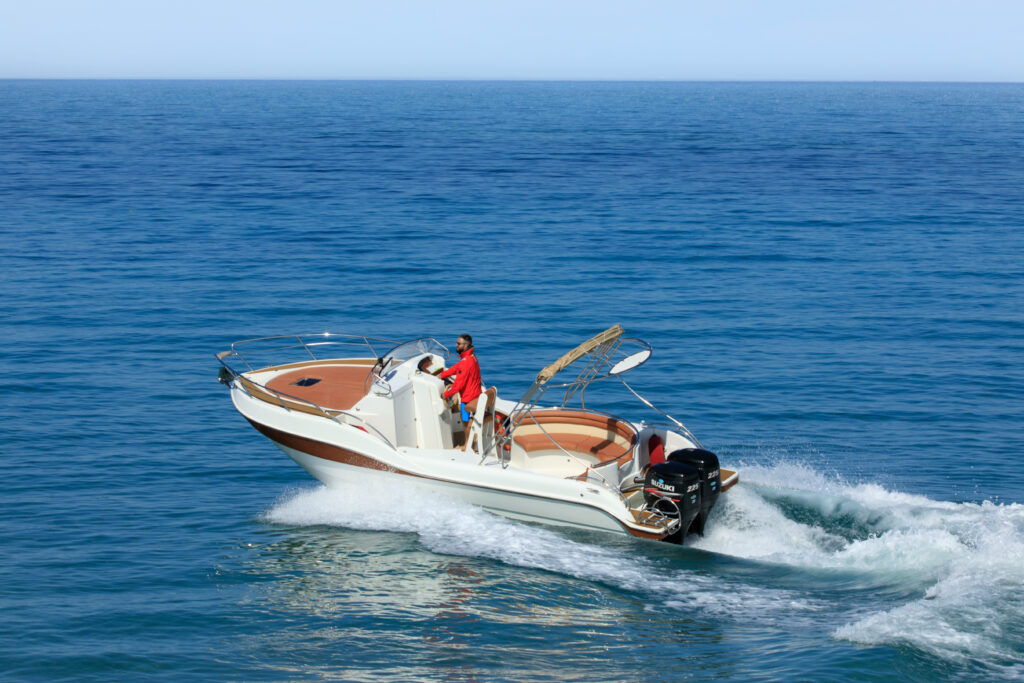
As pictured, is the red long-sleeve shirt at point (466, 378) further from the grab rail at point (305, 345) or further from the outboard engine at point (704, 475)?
the outboard engine at point (704, 475)

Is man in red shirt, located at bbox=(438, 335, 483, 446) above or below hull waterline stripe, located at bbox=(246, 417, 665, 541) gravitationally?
above

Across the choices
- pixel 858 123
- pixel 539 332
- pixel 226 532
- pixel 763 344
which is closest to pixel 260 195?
pixel 539 332

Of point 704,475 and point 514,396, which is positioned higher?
point 704,475

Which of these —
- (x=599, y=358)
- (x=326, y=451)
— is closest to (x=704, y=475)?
(x=599, y=358)

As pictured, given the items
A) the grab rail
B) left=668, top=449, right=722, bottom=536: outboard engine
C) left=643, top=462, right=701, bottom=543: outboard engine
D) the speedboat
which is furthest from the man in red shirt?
left=668, top=449, right=722, bottom=536: outboard engine

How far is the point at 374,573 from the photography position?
12.0 metres

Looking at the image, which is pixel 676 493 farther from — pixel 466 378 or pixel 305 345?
pixel 305 345

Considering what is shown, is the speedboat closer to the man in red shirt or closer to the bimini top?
the bimini top

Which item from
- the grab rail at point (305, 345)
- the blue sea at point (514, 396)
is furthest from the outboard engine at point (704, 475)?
the grab rail at point (305, 345)

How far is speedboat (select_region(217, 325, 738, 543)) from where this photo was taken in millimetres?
12172

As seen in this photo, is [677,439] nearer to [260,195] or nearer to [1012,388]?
[1012,388]

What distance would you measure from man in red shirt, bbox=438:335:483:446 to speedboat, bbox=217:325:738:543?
155 mm

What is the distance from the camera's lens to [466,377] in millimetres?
12930

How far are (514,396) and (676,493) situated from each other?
6547 millimetres
